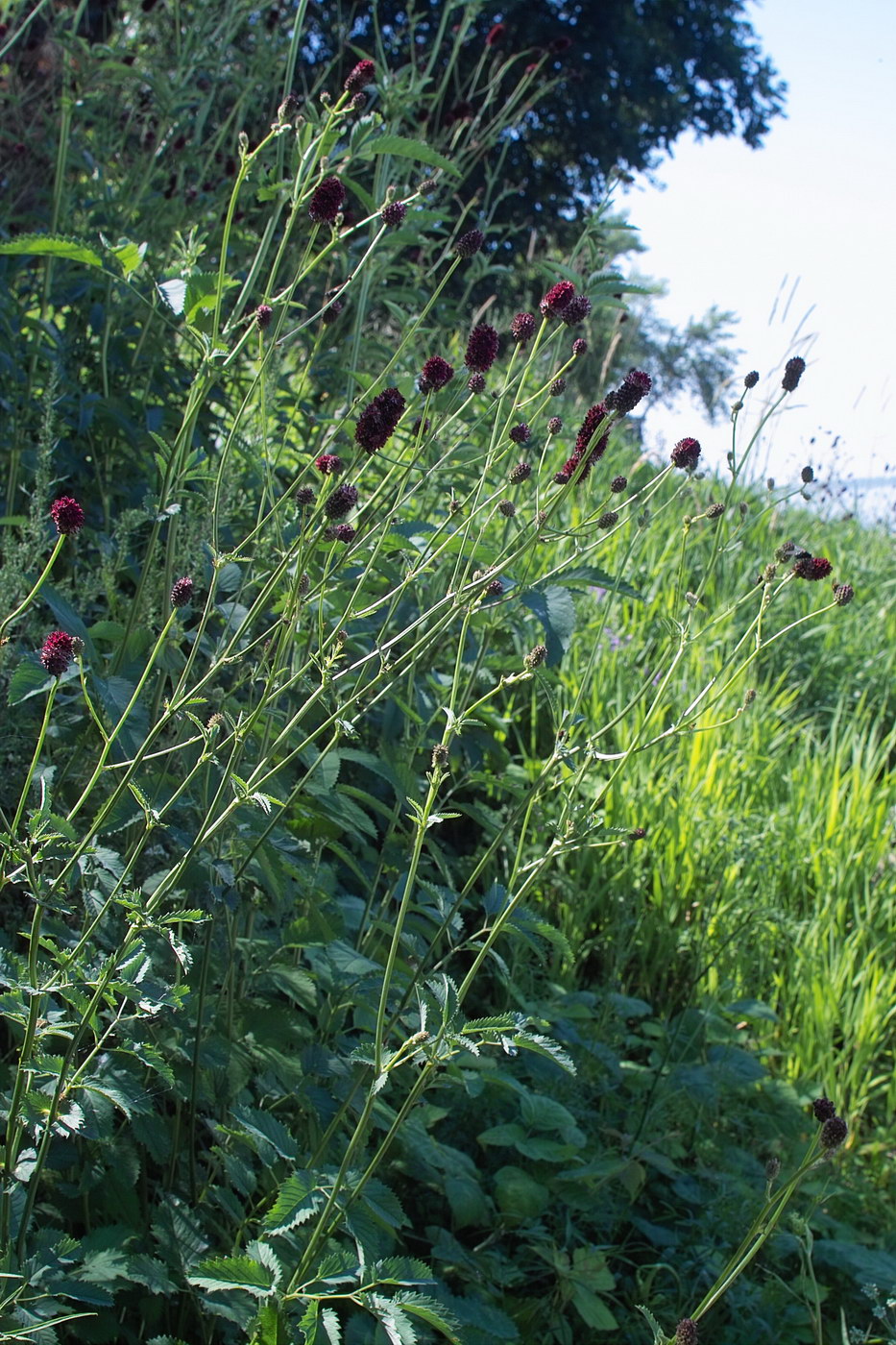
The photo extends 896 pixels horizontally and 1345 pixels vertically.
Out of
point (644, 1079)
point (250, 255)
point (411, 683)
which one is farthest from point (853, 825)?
point (250, 255)

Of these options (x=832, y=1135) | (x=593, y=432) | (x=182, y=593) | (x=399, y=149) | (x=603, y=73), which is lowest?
(x=832, y=1135)

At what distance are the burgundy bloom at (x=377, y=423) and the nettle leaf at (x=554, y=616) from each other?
42 cm

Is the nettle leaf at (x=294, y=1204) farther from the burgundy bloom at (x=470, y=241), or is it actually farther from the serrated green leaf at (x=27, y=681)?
the burgundy bloom at (x=470, y=241)

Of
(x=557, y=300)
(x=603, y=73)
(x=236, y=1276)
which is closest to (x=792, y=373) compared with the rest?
(x=557, y=300)

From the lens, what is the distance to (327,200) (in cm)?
143

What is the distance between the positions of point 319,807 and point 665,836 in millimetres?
1624

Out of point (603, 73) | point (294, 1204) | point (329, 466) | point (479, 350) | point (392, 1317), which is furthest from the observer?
point (603, 73)

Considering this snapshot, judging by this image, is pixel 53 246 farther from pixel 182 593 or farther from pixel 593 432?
pixel 593 432

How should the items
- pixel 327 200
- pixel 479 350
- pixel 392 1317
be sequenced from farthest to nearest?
pixel 479 350
pixel 327 200
pixel 392 1317

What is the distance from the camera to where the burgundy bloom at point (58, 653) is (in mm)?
1091

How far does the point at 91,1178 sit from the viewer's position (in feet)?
4.70

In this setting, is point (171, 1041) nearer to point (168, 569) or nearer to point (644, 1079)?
point (168, 569)

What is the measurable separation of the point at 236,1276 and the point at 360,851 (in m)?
1.24

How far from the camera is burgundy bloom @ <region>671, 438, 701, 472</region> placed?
1.46 metres
